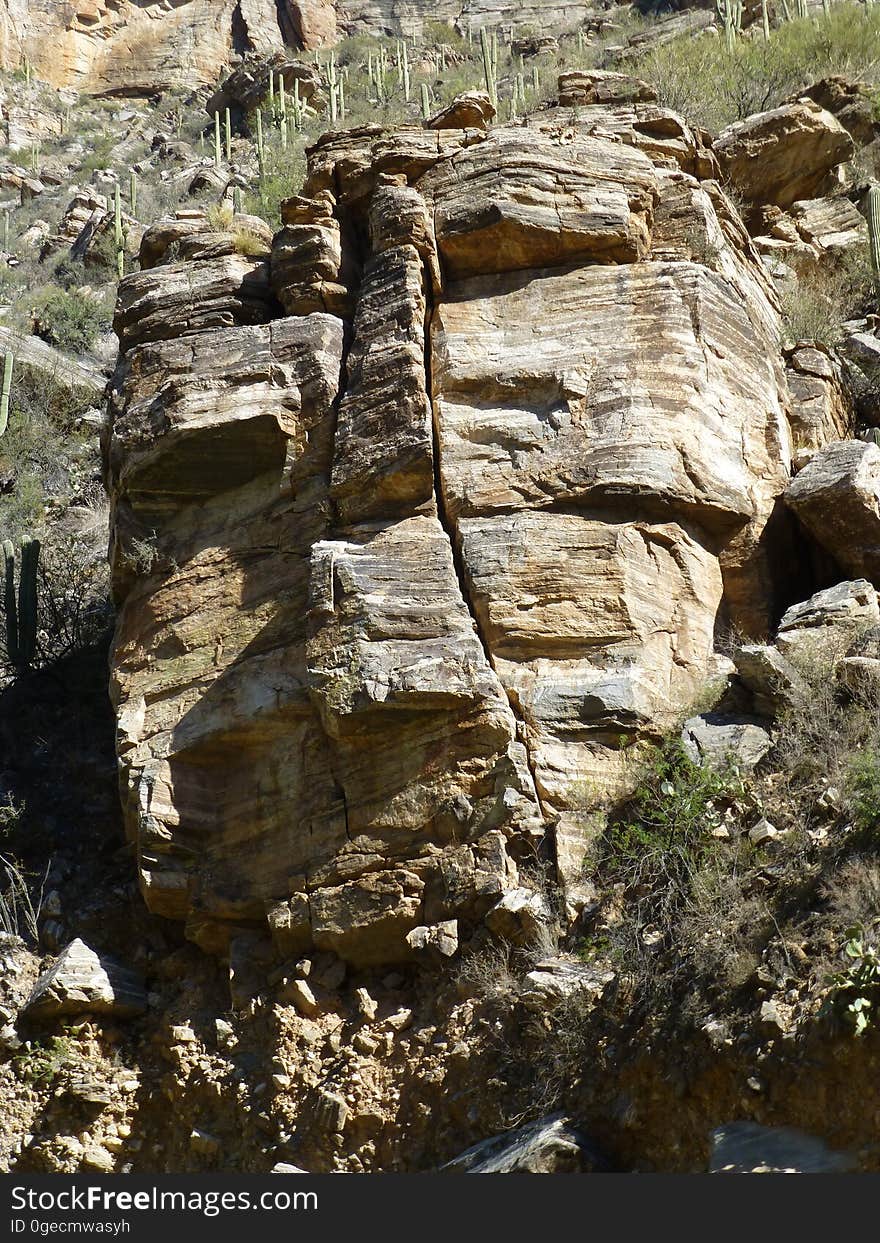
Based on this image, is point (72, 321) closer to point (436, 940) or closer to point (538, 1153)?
point (436, 940)

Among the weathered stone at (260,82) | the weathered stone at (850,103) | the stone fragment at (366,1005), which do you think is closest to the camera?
the stone fragment at (366,1005)

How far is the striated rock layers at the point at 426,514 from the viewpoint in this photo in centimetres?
773

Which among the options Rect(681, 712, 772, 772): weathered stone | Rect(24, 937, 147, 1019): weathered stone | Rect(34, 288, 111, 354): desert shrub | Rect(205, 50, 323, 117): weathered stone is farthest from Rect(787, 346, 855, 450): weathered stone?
Rect(205, 50, 323, 117): weathered stone

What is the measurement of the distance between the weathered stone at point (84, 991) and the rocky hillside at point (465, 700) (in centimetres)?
3

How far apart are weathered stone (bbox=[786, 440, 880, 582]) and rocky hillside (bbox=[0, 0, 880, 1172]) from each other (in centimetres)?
3

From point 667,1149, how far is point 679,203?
22.2ft

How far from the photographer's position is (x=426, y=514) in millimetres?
8492

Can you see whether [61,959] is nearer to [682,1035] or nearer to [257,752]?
[257,752]

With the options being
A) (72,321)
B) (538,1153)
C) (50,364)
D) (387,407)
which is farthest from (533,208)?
(72,321)

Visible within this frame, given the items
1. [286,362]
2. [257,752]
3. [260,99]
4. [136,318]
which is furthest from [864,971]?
[260,99]

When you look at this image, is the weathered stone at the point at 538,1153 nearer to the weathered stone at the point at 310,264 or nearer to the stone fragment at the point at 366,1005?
the stone fragment at the point at 366,1005

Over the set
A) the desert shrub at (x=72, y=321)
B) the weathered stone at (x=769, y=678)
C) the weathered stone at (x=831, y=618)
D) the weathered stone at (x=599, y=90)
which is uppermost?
the desert shrub at (x=72, y=321)

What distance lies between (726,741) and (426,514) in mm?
2325

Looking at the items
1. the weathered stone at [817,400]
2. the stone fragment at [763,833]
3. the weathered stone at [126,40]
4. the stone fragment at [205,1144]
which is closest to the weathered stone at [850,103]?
the weathered stone at [817,400]
